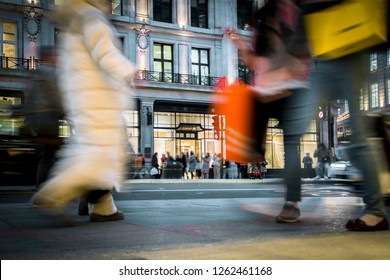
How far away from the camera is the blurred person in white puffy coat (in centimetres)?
322

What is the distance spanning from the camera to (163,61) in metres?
28.6

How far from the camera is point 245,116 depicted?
3625 millimetres

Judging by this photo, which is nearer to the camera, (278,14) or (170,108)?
(278,14)

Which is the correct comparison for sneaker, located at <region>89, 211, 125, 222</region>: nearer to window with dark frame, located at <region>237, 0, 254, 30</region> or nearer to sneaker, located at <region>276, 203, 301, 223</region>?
sneaker, located at <region>276, 203, 301, 223</region>

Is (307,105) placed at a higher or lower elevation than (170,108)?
lower

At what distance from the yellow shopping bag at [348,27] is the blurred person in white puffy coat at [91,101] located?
118 cm

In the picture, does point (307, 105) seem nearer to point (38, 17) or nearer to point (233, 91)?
point (233, 91)

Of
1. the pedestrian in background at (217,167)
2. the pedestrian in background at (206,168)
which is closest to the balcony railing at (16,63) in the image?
the pedestrian in background at (206,168)

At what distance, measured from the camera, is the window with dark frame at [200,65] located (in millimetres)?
29516

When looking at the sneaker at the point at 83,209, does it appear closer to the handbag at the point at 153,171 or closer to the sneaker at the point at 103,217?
the sneaker at the point at 103,217

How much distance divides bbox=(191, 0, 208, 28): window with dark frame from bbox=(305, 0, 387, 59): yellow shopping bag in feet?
90.2

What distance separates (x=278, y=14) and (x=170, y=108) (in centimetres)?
2525

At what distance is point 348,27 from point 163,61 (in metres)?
26.1
